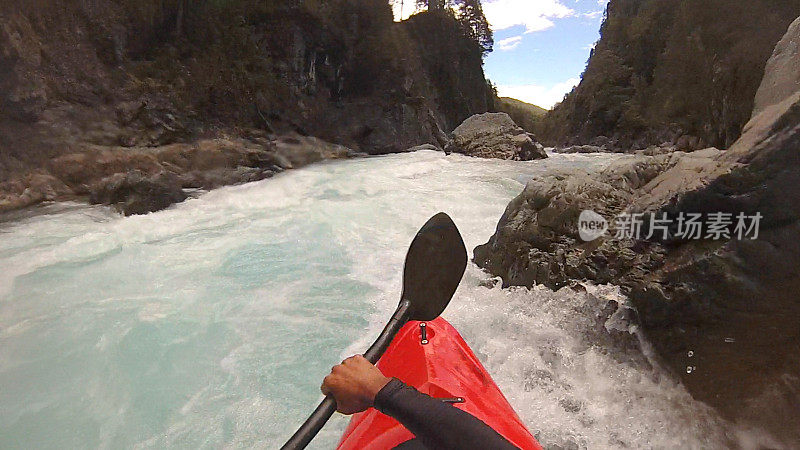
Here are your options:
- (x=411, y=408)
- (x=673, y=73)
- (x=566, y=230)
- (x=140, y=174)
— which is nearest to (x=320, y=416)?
(x=411, y=408)

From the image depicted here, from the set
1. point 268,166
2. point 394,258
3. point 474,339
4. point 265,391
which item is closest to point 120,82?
point 268,166

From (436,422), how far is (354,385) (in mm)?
264

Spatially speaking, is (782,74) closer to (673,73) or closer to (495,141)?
(495,141)

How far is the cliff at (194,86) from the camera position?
703 centimetres

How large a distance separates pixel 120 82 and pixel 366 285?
9.51m

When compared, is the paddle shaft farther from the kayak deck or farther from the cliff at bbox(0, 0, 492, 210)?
the cliff at bbox(0, 0, 492, 210)

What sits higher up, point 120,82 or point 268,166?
point 120,82

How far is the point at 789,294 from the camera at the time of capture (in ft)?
5.59

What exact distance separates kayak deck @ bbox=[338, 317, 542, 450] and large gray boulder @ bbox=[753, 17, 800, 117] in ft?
7.49

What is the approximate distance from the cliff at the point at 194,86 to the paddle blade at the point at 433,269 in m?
7.31

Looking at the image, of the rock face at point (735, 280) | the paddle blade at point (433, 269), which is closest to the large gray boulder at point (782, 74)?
the rock face at point (735, 280)

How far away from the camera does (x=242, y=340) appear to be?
2.83m

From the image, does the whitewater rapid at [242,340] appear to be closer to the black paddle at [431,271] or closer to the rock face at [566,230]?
the rock face at [566,230]

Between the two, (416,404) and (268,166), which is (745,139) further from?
(268,166)
